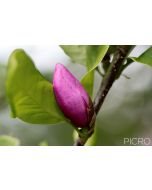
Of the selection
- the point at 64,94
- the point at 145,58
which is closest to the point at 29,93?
the point at 64,94

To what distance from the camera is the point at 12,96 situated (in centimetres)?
53

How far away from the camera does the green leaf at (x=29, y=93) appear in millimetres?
505

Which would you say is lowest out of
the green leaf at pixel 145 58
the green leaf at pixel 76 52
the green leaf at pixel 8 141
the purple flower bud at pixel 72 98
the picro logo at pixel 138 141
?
the picro logo at pixel 138 141

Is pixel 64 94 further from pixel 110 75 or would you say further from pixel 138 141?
pixel 138 141

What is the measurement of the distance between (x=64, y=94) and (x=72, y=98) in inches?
0.5

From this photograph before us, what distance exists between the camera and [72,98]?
564 mm

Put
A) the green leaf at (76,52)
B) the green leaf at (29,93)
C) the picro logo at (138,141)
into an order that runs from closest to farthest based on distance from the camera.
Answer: the green leaf at (29,93) → the green leaf at (76,52) → the picro logo at (138,141)

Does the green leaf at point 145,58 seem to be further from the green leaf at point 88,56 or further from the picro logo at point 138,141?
the picro logo at point 138,141

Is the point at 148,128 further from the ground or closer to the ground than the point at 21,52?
closer to the ground

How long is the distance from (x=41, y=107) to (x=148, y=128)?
1.45ft

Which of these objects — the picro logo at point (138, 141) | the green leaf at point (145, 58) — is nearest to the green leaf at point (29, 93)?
the green leaf at point (145, 58)

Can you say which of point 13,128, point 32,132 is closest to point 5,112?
point 13,128

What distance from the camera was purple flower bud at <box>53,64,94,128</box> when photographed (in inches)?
22.0

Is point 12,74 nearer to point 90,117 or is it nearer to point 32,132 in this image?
point 90,117
